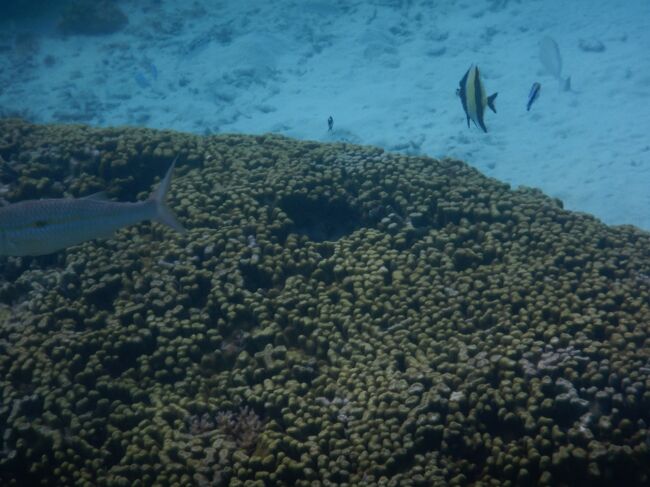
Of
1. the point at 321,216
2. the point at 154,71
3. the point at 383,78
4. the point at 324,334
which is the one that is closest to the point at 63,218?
the point at 324,334

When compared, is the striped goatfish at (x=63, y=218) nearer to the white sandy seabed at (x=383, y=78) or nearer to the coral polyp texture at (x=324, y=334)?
the coral polyp texture at (x=324, y=334)

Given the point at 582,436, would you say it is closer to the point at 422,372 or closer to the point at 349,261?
the point at 422,372

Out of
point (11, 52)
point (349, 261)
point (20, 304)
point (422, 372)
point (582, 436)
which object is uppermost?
point (11, 52)

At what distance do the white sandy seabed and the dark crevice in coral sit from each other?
7851 millimetres

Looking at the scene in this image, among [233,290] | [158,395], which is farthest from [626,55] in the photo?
[158,395]

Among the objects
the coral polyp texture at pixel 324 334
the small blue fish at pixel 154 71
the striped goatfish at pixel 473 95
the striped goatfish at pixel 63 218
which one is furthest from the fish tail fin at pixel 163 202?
the small blue fish at pixel 154 71

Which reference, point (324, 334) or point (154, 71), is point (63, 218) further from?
point (154, 71)

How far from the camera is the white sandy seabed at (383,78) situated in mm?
13352

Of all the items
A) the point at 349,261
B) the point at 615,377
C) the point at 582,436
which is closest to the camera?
the point at 582,436

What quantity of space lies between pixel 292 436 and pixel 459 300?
192 cm

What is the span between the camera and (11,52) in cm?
2300

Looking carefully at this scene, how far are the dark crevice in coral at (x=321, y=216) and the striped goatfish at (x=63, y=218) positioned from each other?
1.72 meters

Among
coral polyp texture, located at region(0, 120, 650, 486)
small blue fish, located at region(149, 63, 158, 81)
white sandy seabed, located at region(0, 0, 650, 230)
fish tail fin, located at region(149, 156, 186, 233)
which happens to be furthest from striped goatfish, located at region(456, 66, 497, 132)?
small blue fish, located at region(149, 63, 158, 81)

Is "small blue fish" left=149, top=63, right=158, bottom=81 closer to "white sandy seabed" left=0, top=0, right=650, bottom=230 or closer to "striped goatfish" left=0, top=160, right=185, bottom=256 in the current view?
"white sandy seabed" left=0, top=0, right=650, bottom=230
